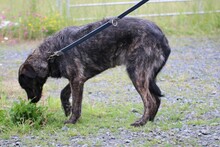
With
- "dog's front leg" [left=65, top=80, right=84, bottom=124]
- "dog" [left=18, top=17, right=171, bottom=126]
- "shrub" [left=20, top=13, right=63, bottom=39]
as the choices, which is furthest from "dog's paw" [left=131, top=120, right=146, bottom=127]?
"shrub" [left=20, top=13, right=63, bottom=39]

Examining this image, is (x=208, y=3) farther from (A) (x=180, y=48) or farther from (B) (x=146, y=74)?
(B) (x=146, y=74)

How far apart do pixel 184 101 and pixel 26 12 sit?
8.73 m

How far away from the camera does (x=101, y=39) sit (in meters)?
7.49

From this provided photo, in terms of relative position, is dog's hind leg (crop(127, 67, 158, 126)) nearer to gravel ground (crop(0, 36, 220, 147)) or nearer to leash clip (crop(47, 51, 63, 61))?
gravel ground (crop(0, 36, 220, 147))

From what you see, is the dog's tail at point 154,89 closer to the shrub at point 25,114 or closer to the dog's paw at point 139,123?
the dog's paw at point 139,123

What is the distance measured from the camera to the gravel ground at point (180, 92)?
20.9 ft

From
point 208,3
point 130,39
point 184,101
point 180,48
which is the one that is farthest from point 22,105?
point 208,3

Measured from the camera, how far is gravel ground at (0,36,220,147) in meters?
6.36

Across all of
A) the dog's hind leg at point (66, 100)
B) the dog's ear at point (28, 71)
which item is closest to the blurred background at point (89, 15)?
the dog's hind leg at point (66, 100)

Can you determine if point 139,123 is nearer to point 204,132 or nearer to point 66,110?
point 204,132

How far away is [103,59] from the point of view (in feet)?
24.9

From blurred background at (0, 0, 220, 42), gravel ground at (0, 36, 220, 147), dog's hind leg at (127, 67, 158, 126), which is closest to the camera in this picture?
gravel ground at (0, 36, 220, 147)

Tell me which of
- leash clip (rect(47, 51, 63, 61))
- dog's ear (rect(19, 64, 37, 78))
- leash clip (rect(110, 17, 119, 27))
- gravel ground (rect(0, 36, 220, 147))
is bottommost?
gravel ground (rect(0, 36, 220, 147))

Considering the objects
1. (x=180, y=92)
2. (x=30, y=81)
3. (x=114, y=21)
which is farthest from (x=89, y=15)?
(x=114, y=21)
